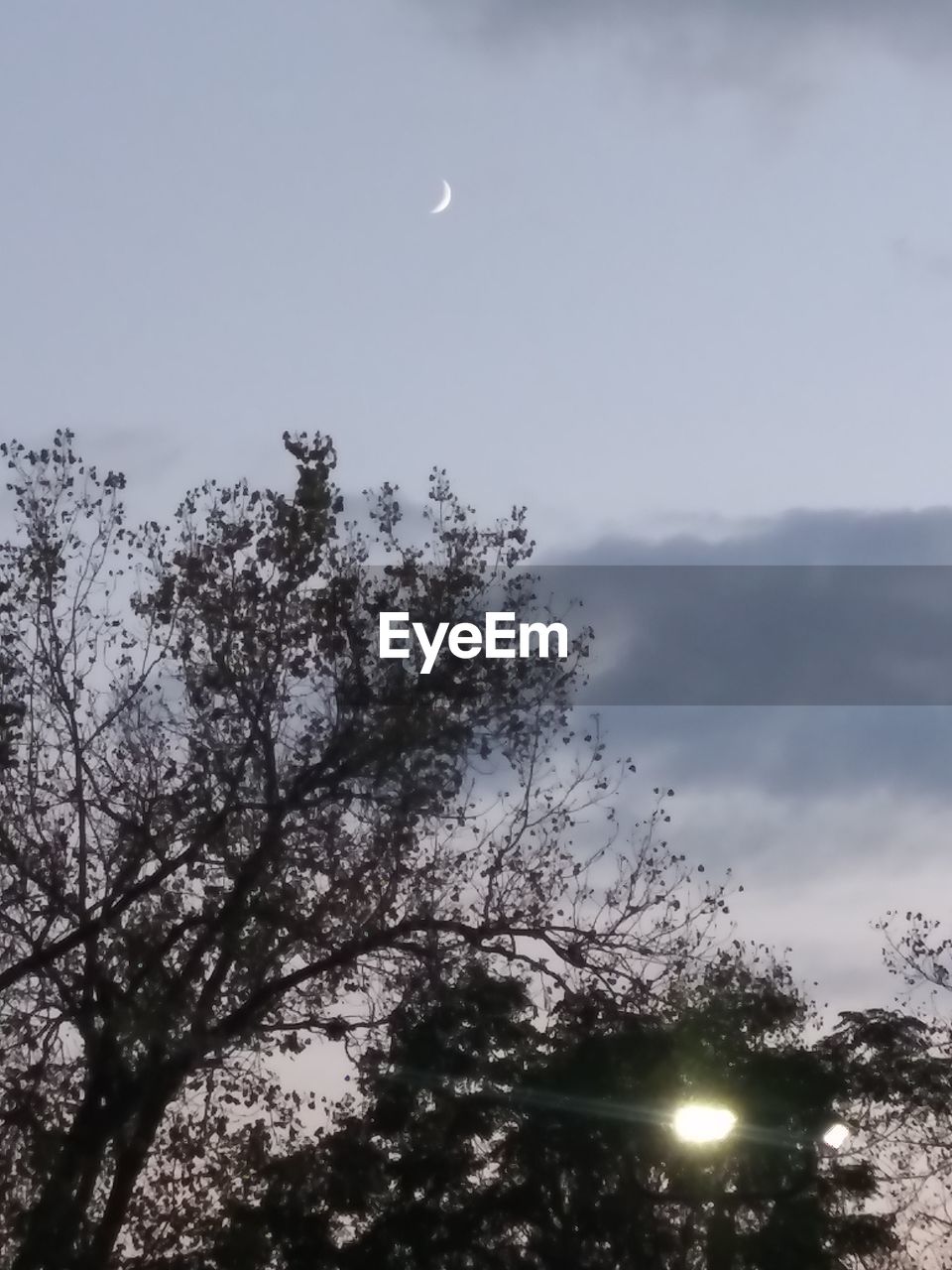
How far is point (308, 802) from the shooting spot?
22.2 metres

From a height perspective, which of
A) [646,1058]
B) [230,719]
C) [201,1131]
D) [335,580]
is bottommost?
[201,1131]

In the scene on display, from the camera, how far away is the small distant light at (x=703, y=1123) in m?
18.6

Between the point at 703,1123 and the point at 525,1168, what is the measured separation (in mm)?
7343

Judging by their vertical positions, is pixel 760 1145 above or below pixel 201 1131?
above

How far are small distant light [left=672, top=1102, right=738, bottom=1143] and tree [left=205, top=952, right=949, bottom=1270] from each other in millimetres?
4019

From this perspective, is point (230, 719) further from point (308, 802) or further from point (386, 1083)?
point (386, 1083)

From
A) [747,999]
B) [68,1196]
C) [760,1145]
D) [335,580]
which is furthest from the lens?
[747,999]

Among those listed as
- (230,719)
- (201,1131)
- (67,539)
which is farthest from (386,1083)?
(67,539)

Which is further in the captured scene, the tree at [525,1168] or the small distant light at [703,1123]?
the tree at [525,1168]

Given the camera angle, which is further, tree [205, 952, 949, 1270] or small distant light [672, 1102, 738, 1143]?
tree [205, 952, 949, 1270]

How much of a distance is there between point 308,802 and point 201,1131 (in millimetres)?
5292

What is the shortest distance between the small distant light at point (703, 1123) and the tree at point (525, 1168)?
4019 mm

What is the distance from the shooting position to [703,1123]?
18531 mm

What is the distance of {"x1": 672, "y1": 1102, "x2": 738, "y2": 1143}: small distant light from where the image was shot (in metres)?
18.6
